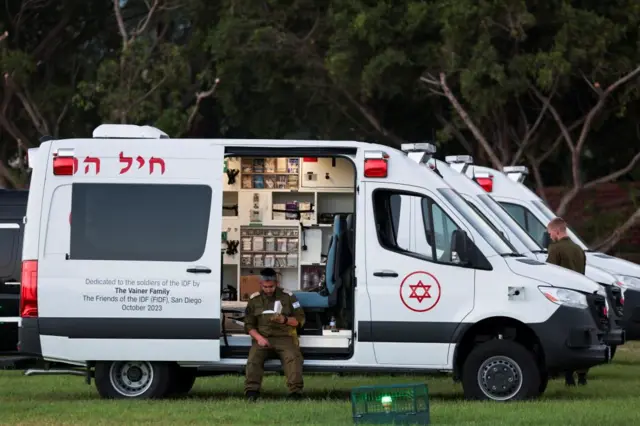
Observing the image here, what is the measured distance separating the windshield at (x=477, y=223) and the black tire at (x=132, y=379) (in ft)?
10.2

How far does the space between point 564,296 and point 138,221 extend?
4.02 m

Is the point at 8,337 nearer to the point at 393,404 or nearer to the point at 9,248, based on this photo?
the point at 9,248

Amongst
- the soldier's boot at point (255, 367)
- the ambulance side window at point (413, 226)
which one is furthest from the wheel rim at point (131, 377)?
the ambulance side window at point (413, 226)

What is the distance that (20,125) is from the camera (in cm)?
3956

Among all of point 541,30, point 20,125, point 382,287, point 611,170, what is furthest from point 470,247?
point 20,125

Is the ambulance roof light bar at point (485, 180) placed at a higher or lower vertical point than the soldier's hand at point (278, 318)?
higher

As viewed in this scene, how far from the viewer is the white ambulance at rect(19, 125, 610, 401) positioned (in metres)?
15.1

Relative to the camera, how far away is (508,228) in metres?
18.0

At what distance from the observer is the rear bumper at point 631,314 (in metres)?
21.0

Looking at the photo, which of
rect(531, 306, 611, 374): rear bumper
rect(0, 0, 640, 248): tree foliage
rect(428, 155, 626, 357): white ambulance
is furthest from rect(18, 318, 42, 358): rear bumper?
rect(0, 0, 640, 248): tree foliage

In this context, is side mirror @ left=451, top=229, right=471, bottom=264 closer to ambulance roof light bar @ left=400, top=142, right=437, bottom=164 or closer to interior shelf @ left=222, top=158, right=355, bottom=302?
ambulance roof light bar @ left=400, top=142, right=437, bottom=164

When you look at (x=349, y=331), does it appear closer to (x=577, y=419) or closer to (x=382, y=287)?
(x=382, y=287)

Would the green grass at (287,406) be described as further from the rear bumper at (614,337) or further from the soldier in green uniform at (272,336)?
the rear bumper at (614,337)

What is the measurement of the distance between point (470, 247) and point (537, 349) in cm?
120
